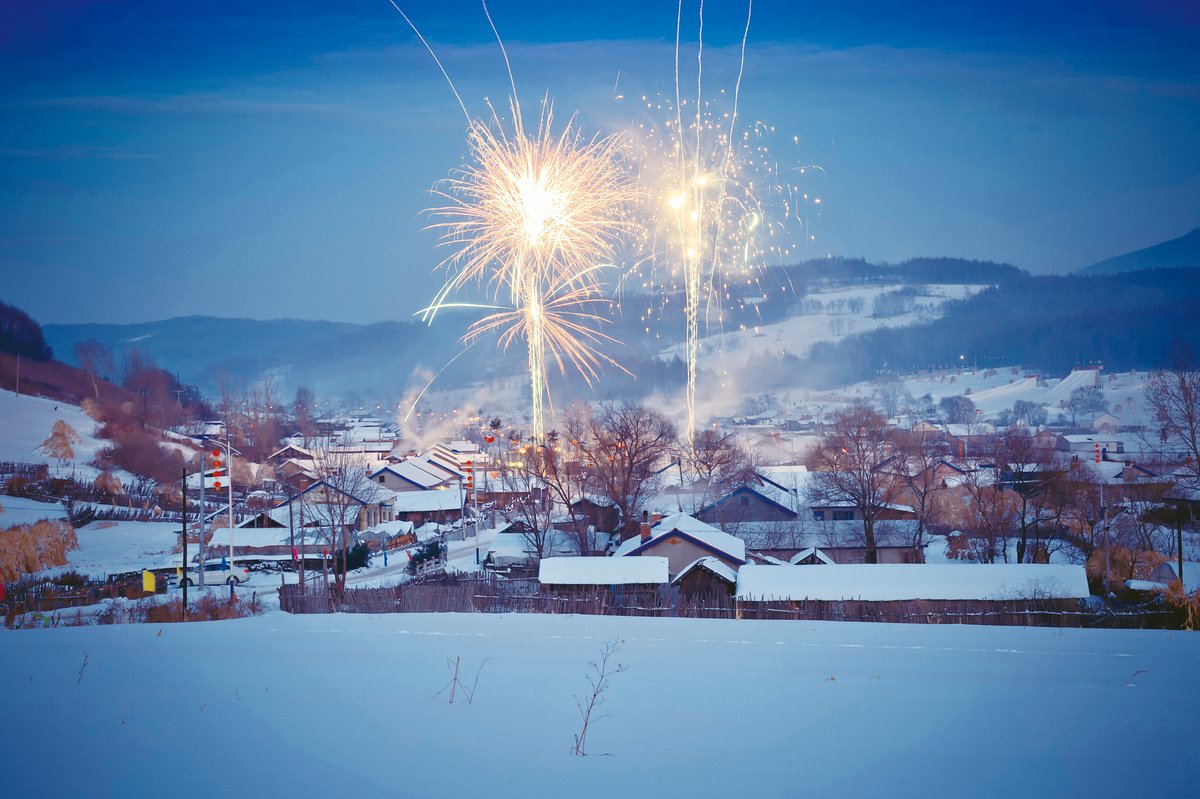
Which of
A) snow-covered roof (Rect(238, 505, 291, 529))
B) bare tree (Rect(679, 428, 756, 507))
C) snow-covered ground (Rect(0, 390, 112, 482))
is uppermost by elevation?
snow-covered ground (Rect(0, 390, 112, 482))

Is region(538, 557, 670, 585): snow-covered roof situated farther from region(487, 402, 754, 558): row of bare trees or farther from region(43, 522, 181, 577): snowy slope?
region(43, 522, 181, 577): snowy slope

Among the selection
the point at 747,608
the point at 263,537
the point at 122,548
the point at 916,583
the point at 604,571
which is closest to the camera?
the point at 747,608

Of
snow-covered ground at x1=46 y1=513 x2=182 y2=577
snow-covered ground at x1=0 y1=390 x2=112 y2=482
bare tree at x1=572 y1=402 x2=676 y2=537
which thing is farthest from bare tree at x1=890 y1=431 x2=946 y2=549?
snow-covered ground at x1=0 y1=390 x2=112 y2=482

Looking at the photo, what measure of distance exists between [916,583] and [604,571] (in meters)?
8.56

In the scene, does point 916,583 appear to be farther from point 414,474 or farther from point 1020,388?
point 1020,388

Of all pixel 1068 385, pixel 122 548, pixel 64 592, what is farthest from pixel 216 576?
pixel 1068 385

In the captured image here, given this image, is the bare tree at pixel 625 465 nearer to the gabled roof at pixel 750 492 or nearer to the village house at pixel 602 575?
the gabled roof at pixel 750 492

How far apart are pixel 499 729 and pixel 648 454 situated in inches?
1357

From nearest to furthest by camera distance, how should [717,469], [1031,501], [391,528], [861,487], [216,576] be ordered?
[216,576], [861,487], [1031,501], [391,528], [717,469]

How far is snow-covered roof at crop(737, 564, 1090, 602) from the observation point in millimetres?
22094

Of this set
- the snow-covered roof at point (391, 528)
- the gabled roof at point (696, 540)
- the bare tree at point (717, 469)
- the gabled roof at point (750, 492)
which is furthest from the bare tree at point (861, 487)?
the snow-covered roof at point (391, 528)

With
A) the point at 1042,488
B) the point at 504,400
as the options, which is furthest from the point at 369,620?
the point at 504,400

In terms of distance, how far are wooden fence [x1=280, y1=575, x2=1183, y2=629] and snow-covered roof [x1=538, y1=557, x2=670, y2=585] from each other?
3.17 m

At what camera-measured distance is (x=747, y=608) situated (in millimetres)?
21016
